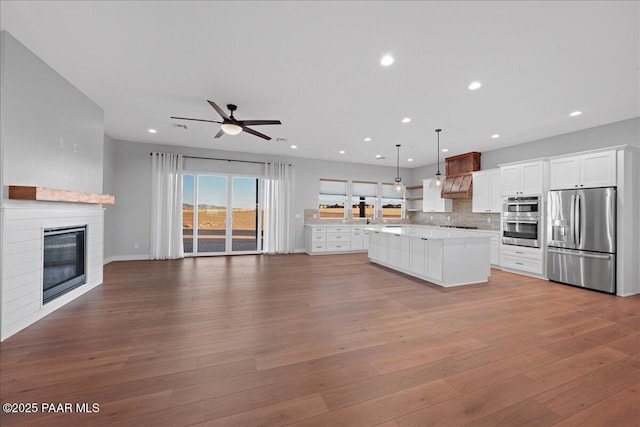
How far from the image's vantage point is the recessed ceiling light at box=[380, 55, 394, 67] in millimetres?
2627

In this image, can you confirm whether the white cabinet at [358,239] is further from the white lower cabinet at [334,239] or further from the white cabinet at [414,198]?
the white cabinet at [414,198]

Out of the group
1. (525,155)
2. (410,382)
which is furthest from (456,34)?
(525,155)

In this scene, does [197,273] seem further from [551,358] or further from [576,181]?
[576,181]

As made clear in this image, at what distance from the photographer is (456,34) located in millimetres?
Result: 2277

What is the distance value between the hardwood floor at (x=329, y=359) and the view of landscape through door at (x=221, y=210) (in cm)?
305

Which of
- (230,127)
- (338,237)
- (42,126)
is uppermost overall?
(230,127)

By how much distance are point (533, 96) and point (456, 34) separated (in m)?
2.10

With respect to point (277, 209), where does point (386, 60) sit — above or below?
above

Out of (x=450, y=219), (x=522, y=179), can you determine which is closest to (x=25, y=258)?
(x=522, y=179)

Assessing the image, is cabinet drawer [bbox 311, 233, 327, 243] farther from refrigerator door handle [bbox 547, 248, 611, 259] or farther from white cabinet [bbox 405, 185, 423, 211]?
refrigerator door handle [bbox 547, 248, 611, 259]

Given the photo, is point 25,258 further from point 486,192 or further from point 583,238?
point 486,192

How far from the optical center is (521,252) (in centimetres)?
509

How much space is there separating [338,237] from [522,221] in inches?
174

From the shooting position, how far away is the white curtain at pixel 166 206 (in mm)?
6164
